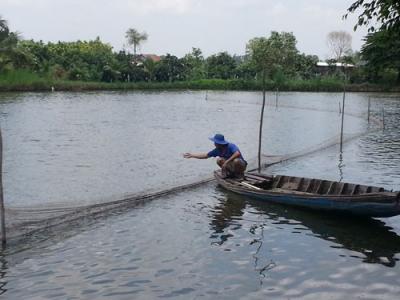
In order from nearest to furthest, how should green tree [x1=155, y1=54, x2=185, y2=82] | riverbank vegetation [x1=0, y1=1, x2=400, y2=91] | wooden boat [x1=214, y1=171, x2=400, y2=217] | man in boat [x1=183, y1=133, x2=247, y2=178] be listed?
wooden boat [x1=214, y1=171, x2=400, y2=217], man in boat [x1=183, y1=133, x2=247, y2=178], riverbank vegetation [x1=0, y1=1, x2=400, y2=91], green tree [x1=155, y1=54, x2=185, y2=82]

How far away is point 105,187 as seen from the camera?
1573cm

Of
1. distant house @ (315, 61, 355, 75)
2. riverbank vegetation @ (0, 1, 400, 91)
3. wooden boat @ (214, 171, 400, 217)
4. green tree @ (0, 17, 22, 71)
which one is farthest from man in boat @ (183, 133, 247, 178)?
distant house @ (315, 61, 355, 75)

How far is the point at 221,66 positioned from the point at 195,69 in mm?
4216

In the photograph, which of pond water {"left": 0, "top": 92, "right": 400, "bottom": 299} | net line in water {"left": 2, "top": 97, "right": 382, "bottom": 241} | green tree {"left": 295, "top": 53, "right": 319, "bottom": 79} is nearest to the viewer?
pond water {"left": 0, "top": 92, "right": 400, "bottom": 299}

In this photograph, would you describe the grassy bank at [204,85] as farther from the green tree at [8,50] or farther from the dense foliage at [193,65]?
the green tree at [8,50]

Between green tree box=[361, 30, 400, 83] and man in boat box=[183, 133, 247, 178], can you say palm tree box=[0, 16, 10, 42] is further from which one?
green tree box=[361, 30, 400, 83]

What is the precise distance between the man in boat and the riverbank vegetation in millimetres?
48860

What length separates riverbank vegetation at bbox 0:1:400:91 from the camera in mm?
65750

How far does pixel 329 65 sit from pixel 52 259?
8330 centimetres

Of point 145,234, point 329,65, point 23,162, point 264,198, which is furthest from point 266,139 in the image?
point 329,65

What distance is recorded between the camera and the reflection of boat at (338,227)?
31.5 ft

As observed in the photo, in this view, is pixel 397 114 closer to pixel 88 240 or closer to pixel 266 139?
pixel 266 139

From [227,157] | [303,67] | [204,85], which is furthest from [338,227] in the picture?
[303,67]

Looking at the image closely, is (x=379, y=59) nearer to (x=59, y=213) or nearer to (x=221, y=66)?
(x=221, y=66)
